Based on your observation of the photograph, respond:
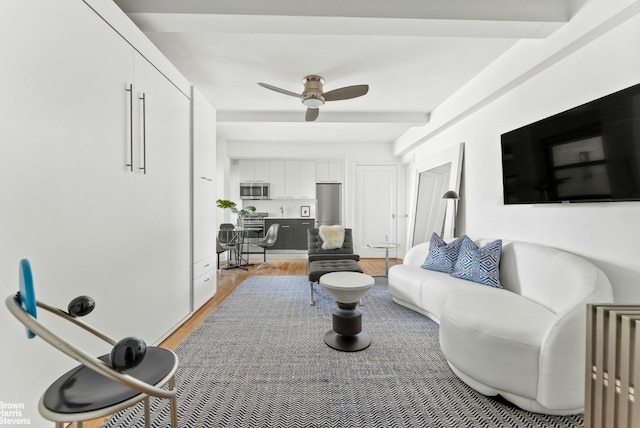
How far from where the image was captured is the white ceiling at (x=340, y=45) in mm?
1968

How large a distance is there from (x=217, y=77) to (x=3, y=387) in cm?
309

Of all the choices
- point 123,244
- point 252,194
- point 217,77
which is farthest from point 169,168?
point 252,194

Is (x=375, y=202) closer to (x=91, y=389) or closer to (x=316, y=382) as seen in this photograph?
(x=316, y=382)

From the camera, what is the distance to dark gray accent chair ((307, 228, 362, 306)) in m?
3.24

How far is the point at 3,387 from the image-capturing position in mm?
1113

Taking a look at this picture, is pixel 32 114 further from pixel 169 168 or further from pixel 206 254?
pixel 206 254

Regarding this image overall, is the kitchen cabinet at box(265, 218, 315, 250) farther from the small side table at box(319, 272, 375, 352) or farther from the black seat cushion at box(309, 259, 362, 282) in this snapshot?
the small side table at box(319, 272, 375, 352)

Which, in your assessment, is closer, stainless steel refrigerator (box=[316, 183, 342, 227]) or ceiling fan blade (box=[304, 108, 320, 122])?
ceiling fan blade (box=[304, 108, 320, 122])

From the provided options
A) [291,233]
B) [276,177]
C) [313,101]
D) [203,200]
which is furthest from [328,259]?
[276,177]

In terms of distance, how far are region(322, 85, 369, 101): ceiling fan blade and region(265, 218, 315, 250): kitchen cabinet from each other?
360 centimetres

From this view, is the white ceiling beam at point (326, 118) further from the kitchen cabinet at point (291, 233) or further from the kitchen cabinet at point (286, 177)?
the kitchen cabinet at point (291, 233)

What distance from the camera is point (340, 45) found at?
8.34 ft

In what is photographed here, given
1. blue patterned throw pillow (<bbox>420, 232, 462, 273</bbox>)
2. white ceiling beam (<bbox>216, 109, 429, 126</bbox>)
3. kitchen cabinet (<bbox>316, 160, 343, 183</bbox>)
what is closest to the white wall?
blue patterned throw pillow (<bbox>420, 232, 462, 273</bbox>)

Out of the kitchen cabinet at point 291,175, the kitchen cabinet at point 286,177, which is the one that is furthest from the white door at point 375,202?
→ the kitchen cabinet at point 291,175
